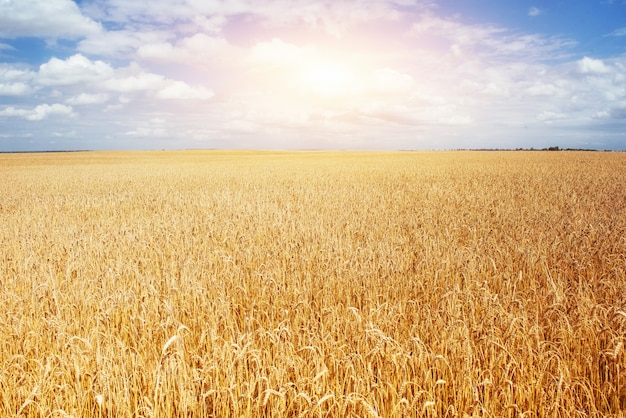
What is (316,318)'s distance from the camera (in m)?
4.57

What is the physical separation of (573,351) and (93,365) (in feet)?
14.1

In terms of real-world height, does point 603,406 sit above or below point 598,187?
below

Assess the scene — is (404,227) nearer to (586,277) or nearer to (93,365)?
(586,277)

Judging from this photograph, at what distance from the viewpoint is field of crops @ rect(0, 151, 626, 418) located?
9.25 feet

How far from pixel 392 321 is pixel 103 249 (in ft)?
18.7

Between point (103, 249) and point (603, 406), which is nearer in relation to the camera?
point (603, 406)

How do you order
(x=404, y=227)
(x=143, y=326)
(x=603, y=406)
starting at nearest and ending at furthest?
(x=603, y=406)
(x=143, y=326)
(x=404, y=227)

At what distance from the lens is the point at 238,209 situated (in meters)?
11.7

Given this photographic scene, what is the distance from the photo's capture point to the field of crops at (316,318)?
2.82m

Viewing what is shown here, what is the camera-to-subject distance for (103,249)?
7082 millimetres

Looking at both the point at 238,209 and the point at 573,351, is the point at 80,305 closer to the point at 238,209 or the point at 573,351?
the point at 573,351

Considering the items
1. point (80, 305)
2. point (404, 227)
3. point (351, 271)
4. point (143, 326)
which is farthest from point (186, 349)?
point (404, 227)

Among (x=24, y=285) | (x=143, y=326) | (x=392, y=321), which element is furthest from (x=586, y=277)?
(x=24, y=285)

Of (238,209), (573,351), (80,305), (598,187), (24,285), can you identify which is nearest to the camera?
(573,351)
